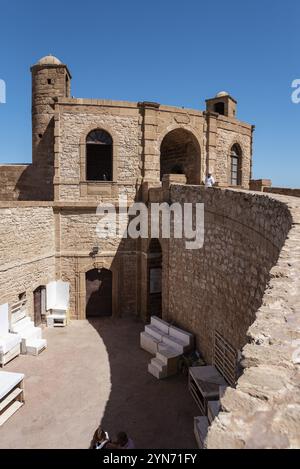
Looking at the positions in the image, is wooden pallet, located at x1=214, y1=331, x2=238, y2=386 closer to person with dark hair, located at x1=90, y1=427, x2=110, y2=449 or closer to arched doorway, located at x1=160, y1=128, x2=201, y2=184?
person with dark hair, located at x1=90, y1=427, x2=110, y2=449

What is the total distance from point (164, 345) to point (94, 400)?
2.84m

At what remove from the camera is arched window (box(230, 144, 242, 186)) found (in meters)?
16.5

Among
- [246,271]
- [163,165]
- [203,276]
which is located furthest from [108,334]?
[163,165]

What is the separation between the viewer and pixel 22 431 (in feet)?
23.4

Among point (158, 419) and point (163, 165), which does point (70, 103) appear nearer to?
point (163, 165)

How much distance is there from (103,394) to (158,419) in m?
1.74

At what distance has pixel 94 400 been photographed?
8.31m

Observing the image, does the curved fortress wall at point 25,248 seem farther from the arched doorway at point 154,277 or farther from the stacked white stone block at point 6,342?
the arched doorway at point 154,277

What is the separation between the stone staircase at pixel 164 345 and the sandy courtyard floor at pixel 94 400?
0.25 meters

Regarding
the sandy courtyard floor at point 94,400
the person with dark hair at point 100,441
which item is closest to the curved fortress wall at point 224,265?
the sandy courtyard floor at point 94,400

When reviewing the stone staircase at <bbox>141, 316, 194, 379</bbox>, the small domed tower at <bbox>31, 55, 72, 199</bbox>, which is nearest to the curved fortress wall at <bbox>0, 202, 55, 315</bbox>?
the small domed tower at <bbox>31, 55, 72, 199</bbox>

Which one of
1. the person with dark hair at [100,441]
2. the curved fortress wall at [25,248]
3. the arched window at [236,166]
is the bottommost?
the person with dark hair at [100,441]

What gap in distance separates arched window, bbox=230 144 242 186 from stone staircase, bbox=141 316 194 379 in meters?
8.70

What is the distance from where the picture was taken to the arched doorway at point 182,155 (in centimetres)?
1486
